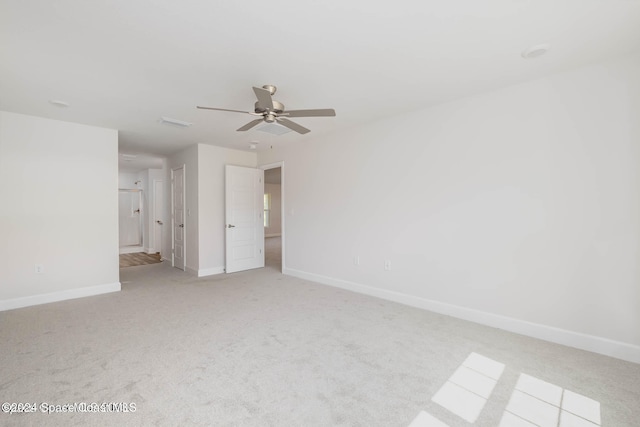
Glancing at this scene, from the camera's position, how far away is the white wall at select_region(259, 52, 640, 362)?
2.37m

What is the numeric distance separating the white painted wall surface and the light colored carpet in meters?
1.78

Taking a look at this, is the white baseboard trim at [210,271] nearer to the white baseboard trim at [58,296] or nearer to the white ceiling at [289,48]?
the white baseboard trim at [58,296]

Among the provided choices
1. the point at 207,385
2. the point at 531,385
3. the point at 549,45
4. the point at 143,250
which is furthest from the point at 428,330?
the point at 143,250

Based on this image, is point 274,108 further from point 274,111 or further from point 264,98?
point 264,98

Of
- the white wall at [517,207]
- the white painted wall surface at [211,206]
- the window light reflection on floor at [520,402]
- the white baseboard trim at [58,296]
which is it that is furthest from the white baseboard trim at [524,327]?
the white baseboard trim at [58,296]

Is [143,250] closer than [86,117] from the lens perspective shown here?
No

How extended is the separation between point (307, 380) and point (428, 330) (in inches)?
57.8

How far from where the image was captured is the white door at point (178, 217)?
586 centimetres

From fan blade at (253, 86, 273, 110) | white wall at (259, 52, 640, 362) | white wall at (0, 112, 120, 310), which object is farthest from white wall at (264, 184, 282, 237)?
fan blade at (253, 86, 273, 110)

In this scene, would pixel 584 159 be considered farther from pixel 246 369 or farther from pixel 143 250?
pixel 143 250

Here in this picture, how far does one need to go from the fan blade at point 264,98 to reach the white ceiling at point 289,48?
31 cm

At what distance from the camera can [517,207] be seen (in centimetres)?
284

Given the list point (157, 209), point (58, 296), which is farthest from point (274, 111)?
point (157, 209)

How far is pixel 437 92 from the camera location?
3.03m
